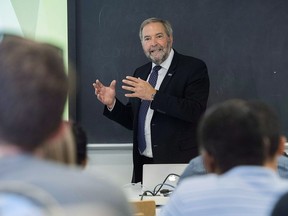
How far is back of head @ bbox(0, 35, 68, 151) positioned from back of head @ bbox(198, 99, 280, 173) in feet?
2.33

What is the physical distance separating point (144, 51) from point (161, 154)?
33.0 inches

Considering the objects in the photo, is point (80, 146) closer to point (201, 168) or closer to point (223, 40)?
point (201, 168)

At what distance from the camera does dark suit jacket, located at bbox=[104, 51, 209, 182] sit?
13.3 ft

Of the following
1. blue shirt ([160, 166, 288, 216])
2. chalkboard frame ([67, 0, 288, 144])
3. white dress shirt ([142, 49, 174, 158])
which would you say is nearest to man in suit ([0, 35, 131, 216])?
→ blue shirt ([160, 166, 288, 216])

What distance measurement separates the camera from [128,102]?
14.6 ft

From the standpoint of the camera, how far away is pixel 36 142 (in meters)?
0.89

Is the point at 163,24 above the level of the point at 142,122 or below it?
above

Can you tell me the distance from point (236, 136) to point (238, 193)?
0.16 metres

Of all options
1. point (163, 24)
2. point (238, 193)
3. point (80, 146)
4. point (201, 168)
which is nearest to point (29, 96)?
point (238, 193)

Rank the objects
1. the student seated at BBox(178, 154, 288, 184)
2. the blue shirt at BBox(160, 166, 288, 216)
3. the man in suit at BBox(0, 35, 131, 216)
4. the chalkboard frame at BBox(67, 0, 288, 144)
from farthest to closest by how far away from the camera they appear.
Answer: the chalkboard frame at BBox(67, 0, 288, 144) → the student seated at BBox(178, 154, 288, 184) → the blue shirt at BBox(160, 166, 288, 216) → the man in suit at BBox(0, 35, 131, 216)

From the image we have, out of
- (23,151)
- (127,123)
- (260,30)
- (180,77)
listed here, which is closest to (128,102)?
(127,123)

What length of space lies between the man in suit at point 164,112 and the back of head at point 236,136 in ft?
7.77

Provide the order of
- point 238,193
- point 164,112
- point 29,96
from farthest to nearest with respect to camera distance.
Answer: point 164,112 → point 238,193 → point 29,96

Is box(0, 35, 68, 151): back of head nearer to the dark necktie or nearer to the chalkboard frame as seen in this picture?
the dark necktie
